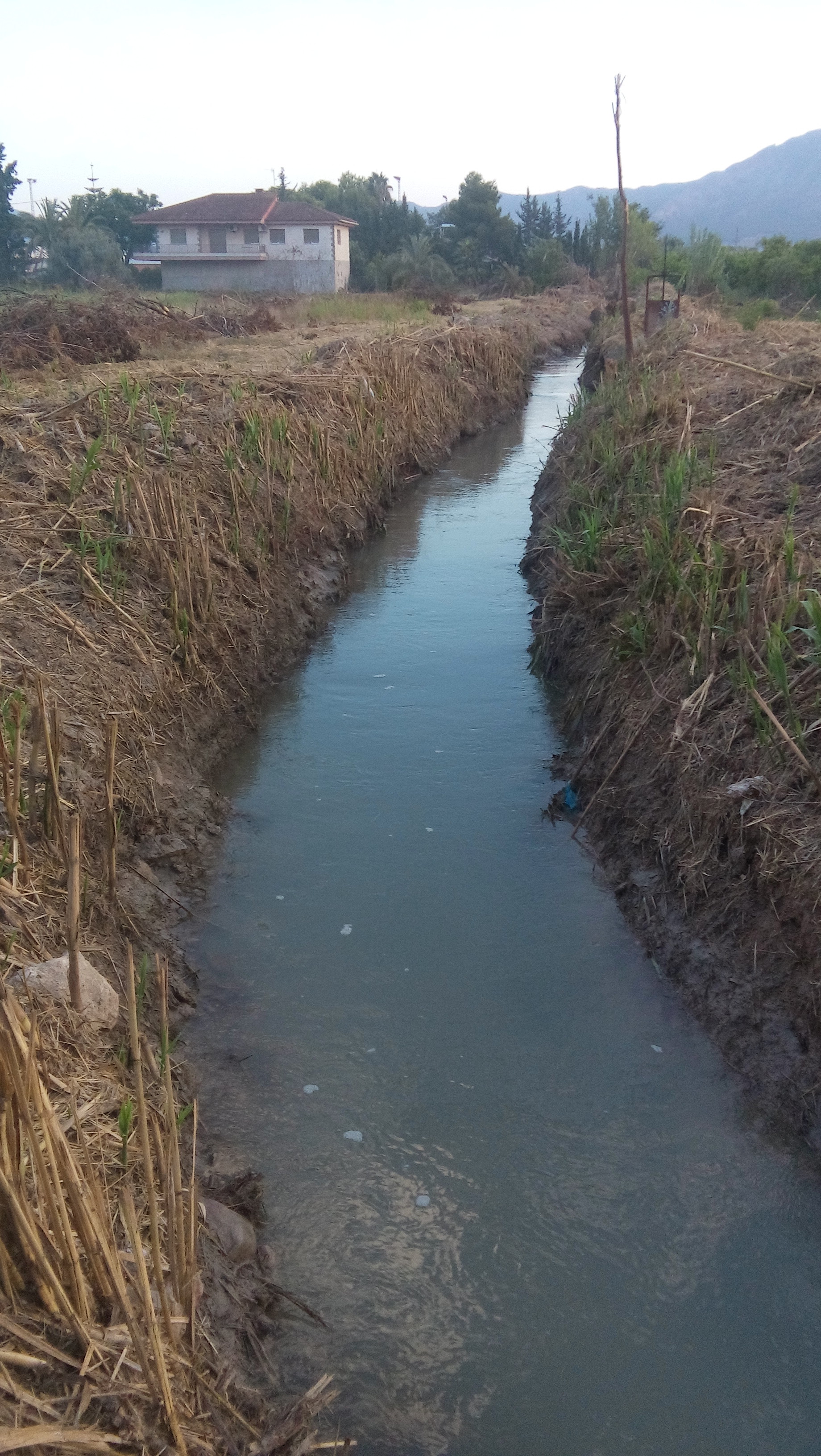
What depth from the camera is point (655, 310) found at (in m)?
16.0

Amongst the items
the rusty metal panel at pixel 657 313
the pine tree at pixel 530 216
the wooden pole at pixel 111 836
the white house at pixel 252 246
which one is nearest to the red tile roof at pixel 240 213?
the white house at pixel 252 246

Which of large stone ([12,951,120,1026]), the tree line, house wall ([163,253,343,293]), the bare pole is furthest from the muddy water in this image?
house wall ([163,253,343,293])

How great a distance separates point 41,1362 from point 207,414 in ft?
24.0

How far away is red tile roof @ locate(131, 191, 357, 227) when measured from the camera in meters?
40.5

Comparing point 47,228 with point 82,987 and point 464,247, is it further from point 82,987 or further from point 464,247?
point 82,987

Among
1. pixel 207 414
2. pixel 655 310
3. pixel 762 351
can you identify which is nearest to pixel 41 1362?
pixel 207 414

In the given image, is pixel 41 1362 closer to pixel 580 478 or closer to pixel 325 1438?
pixel 325 1438

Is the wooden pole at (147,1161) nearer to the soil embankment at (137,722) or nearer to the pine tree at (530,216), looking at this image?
the soil embankment at (137,722)

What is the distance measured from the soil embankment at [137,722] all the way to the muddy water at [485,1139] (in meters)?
0.27

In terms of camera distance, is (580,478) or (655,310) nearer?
(580,478)

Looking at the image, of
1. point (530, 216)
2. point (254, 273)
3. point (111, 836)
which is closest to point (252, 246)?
point (254, 273)

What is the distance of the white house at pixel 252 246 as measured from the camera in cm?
3972

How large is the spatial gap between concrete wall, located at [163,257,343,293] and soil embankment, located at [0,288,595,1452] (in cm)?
2824

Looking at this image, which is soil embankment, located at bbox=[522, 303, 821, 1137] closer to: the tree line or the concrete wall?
the tree line
